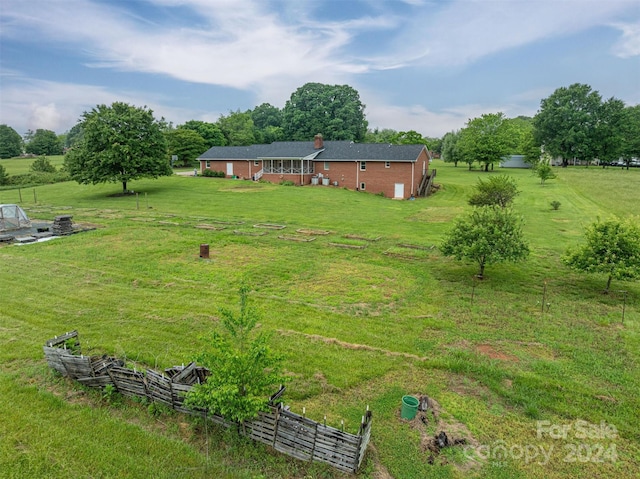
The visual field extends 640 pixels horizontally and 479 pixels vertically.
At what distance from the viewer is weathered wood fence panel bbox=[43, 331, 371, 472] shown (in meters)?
5.47

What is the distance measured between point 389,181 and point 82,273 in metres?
29.6

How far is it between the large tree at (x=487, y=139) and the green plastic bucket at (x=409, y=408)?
61625 mm

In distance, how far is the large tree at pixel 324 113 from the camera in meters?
71.8

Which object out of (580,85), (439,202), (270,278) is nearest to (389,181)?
(439,202)

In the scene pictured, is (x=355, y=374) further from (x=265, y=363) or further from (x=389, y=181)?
(x=389, y=181)

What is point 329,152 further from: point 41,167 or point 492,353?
point 41,167

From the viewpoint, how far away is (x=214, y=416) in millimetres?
6316

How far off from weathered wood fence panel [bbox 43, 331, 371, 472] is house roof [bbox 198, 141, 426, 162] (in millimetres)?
33127

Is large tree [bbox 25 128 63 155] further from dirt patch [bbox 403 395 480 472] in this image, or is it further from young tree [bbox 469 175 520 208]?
dirt patch [bbox 403 395 480 472]

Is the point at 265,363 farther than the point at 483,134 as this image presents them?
No

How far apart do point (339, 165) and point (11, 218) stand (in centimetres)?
2879

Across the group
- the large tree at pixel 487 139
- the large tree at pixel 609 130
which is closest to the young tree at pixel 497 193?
the large tree at pixel 487 139

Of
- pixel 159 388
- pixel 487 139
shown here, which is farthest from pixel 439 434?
pixel 487 139

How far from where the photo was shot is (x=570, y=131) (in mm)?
69062
